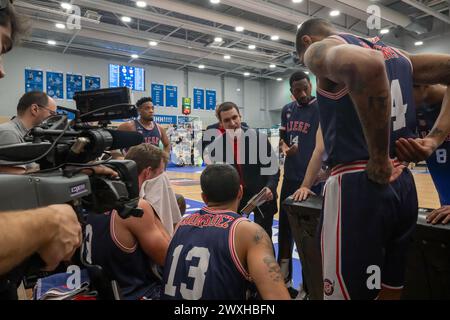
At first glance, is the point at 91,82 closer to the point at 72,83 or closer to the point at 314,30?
the point at 72,83

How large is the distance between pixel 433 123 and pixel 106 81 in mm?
15877

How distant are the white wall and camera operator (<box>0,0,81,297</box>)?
1476cm

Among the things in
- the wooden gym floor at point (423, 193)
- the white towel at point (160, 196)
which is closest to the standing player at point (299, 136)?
the white towel at point (160, 196)

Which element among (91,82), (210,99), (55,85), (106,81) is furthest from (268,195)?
(210,99)

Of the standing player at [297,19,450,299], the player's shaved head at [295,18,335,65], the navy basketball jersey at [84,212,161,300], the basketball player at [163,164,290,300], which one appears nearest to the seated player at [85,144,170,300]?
the navy basketball jersey at [84,212,161,300]

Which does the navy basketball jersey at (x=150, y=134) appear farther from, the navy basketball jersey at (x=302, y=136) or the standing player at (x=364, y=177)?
the standing player at (x=364, y=177)

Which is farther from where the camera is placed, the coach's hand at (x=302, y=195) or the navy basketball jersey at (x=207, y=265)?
the coach's hand at (x=302, y=195)

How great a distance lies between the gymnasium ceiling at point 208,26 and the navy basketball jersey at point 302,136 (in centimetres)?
739

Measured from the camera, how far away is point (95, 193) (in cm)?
112

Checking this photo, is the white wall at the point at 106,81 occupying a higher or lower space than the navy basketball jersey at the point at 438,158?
higher

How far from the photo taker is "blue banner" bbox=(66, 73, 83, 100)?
1489cm

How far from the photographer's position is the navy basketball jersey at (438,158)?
1882 millimetres
